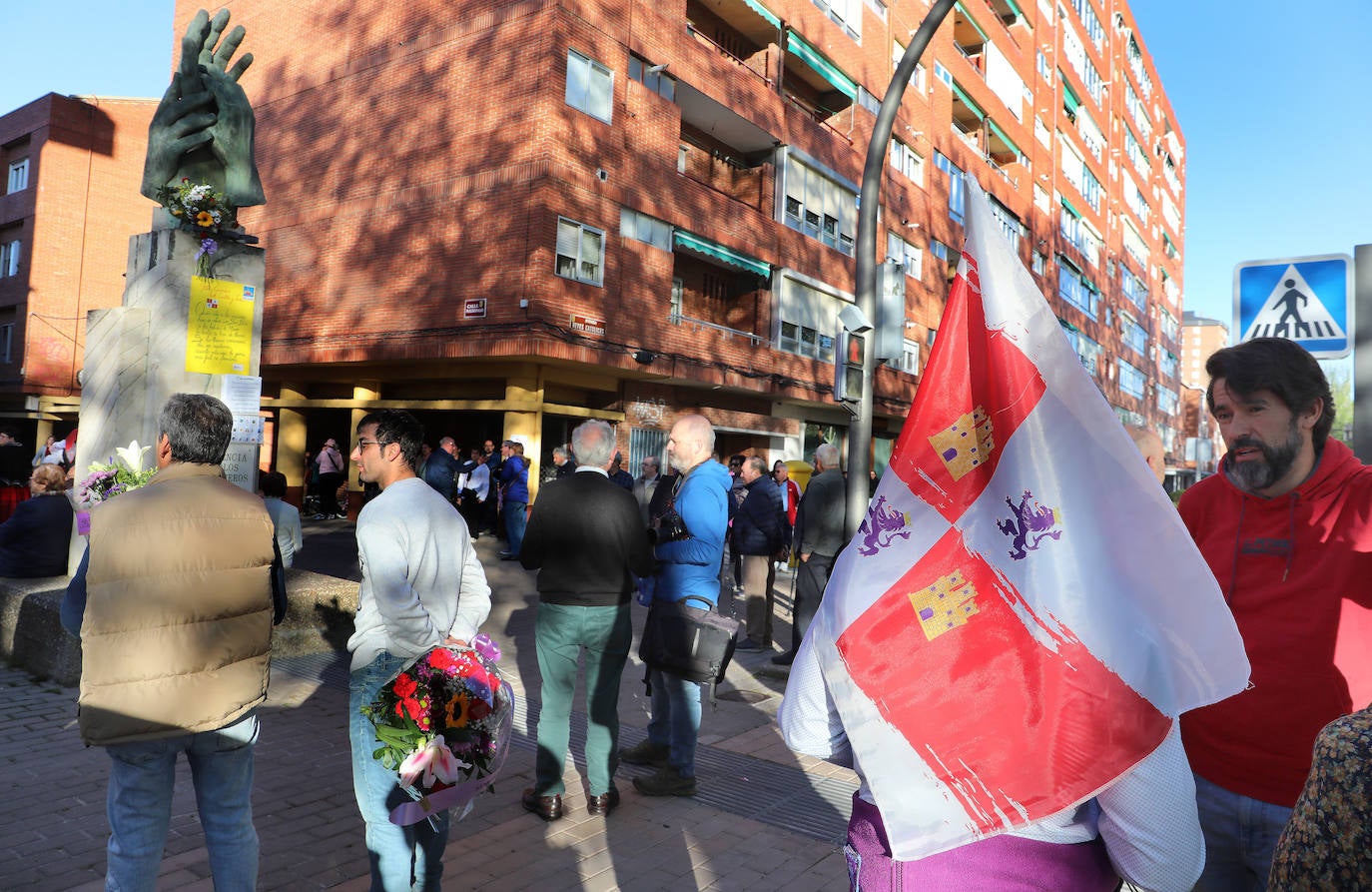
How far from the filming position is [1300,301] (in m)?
4.65

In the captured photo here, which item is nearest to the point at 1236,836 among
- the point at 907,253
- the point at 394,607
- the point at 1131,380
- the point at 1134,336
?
the point at 394,607

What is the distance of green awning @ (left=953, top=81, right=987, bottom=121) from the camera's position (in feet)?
104

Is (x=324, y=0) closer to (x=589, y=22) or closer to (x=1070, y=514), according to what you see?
(x=589, y=22)

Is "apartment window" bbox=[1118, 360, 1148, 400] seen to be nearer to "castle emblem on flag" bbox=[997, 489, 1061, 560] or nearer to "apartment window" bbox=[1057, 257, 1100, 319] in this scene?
"apartment window" bbox=[1057, 257, 1100, 319]

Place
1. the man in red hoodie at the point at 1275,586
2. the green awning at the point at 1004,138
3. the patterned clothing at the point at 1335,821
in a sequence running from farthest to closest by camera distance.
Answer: the green awning at the point at 1004,138, the man in red hoodie at the point at 1275,586, the patterned clothing at the point at 1335,821

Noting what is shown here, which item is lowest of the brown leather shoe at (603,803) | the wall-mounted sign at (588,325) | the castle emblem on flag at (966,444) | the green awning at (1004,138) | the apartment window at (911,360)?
the brown leather shoe at (603,803)

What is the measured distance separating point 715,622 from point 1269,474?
9.11 feet

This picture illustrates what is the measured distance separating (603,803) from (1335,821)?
381 centimetres

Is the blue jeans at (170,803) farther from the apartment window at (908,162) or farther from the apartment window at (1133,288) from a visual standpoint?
the apartment window at (1133,288)

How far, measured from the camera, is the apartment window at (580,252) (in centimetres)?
1734

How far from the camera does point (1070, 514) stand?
4.93 feet

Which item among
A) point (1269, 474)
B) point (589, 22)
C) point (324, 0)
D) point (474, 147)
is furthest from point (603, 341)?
point (1269, 474)

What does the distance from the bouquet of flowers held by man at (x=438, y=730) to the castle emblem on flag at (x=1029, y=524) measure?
2117 mm

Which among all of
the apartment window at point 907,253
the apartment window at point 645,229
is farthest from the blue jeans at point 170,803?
the apartment window at point 907,253
